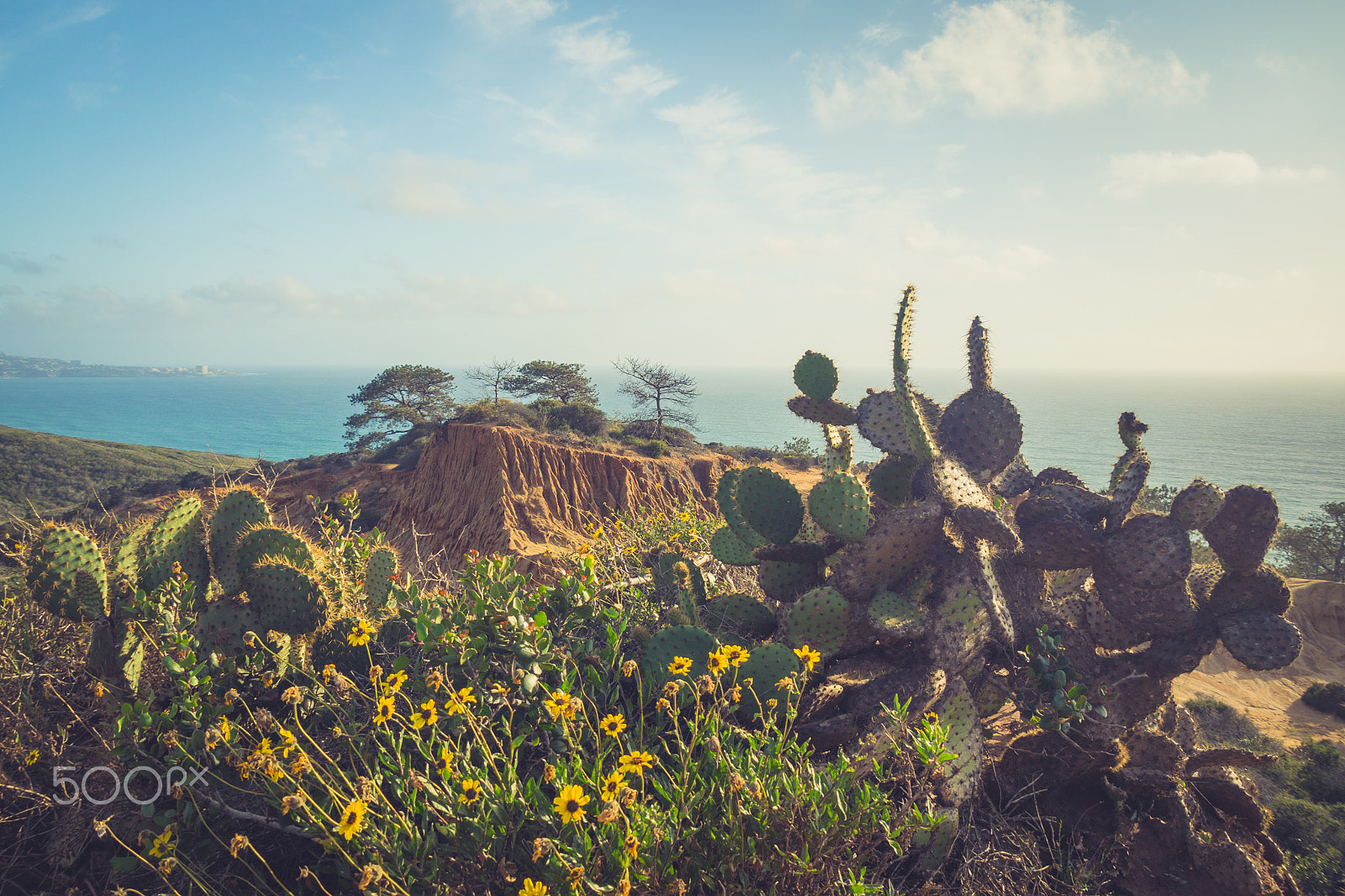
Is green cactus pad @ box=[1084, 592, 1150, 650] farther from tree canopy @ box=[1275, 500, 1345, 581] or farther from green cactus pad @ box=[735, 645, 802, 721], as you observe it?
tree canopy @ box=[1275, 500, 1345, 581]

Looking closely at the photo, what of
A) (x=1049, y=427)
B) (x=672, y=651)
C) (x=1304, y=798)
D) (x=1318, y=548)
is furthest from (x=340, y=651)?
(x=1049, y=427)

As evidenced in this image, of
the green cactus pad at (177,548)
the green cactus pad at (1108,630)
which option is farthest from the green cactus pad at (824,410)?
the green cactus pad at (177,548)

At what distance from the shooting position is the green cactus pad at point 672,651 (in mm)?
2984

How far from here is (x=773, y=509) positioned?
4.15 m

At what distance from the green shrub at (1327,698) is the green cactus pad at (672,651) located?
1404 centimetres

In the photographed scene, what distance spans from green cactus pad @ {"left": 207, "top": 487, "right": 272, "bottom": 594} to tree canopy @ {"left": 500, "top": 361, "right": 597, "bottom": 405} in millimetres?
26182

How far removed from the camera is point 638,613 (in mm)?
4070

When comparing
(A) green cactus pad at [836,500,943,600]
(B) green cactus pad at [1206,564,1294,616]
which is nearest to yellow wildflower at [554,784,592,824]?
(A) green cactus pad at [836,500,943,600]

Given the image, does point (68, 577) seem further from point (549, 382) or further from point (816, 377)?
point (549, 382)

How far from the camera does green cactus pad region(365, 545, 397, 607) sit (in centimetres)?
396

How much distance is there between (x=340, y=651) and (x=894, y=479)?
361 cm

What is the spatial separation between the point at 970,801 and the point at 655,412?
82.6 feet

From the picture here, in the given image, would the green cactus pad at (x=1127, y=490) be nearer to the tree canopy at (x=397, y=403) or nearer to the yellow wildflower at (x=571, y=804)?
the yellow wildflower at (x=571, y=804)

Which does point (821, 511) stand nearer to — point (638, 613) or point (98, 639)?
point (638, 613)
